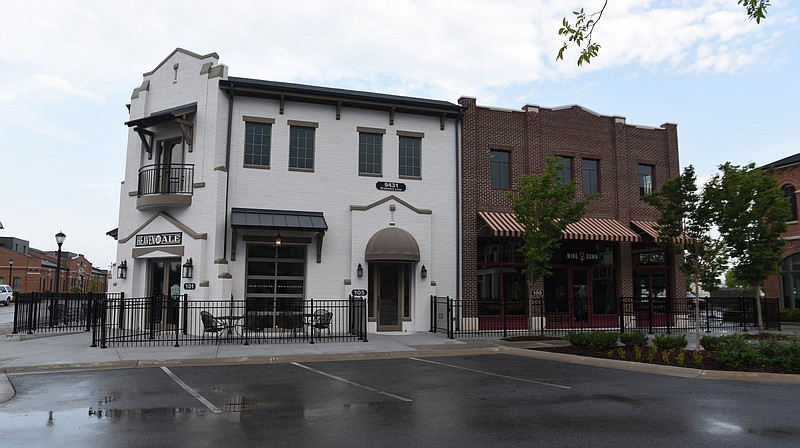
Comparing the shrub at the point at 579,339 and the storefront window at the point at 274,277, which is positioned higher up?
the storefront window at the point at 274,277

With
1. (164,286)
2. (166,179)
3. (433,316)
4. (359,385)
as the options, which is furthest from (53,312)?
(359,385)

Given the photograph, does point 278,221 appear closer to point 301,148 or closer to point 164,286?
A: point 301,148

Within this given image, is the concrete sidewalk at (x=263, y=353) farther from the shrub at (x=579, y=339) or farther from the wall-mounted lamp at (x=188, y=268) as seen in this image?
the wall-mounted lamp at (x=188, y=268)

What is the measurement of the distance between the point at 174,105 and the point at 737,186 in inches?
715

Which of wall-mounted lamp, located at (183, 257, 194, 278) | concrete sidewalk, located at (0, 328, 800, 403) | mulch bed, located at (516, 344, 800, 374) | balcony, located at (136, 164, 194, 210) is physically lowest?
concrete sidewalk, located at (0, 328, 800, 403)

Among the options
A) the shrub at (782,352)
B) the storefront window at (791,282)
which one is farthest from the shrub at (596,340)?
the storefront window at (791,282)

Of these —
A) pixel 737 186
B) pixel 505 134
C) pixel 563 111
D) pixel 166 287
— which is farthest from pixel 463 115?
pixel 166 287

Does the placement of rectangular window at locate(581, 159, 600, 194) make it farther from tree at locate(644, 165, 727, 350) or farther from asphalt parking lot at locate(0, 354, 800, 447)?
asphalt parking lot at locate(0, 354, 800, 447)

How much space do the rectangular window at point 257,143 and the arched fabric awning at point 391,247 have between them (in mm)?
4575

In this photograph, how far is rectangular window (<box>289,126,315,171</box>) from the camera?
65.1ft

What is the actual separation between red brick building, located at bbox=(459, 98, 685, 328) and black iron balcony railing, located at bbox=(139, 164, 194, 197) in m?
9.86

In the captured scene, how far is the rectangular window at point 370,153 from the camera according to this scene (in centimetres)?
2059

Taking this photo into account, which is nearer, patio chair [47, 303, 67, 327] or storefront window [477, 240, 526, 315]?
patio chair [47, 303, 67, 327]

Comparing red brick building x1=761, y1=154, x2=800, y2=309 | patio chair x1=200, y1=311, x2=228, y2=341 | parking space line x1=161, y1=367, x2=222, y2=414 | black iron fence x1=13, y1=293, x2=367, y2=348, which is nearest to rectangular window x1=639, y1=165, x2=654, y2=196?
red brick building x1=761, y1=154, x2=800, y2=309
